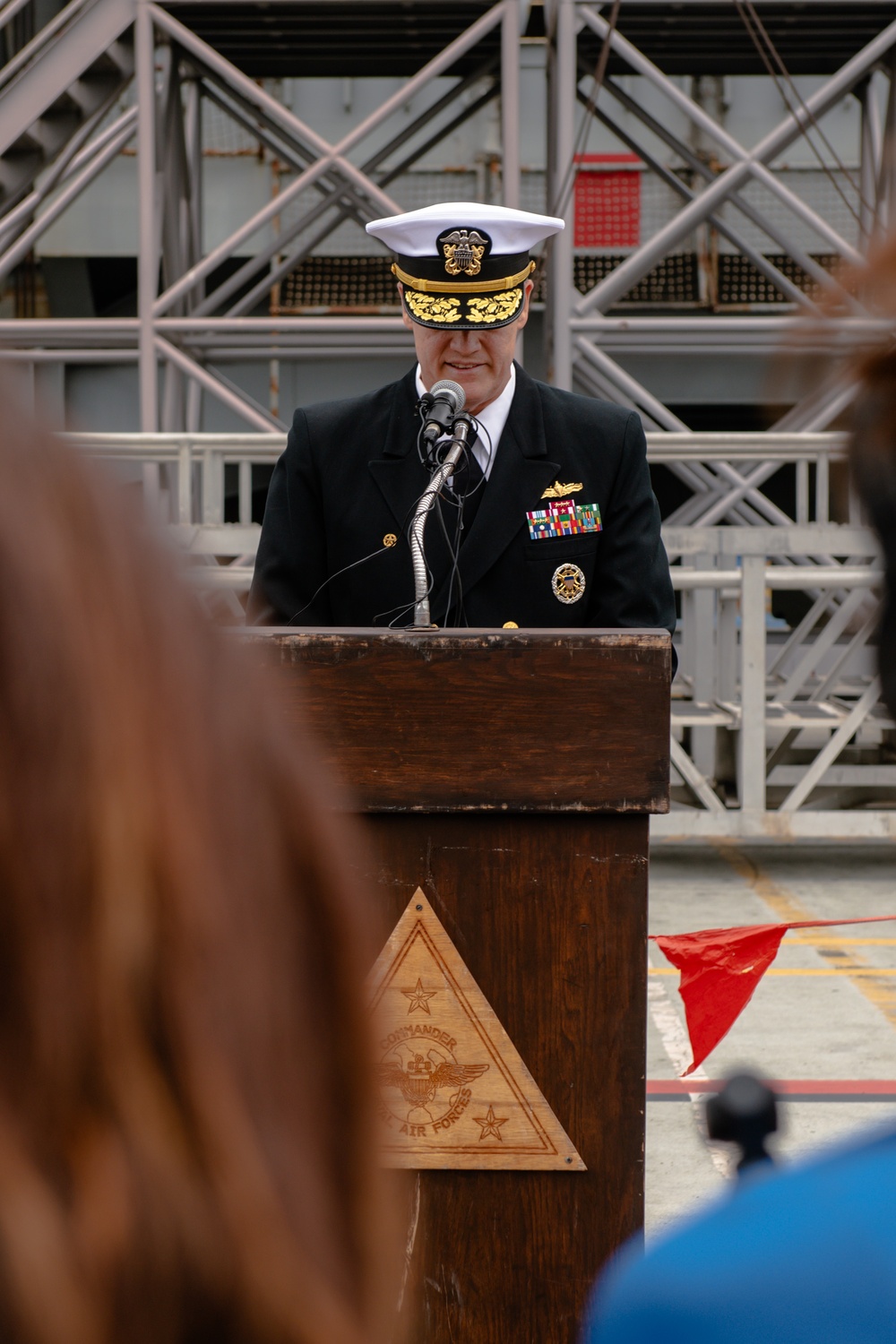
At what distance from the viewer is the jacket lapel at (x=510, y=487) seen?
113 inches

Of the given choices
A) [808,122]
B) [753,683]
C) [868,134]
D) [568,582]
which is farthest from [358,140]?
[568,582]

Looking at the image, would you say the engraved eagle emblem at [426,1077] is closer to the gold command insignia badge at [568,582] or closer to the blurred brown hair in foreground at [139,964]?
the gold command insignia badge at [568,582]

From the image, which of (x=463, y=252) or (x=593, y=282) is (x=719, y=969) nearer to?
(x=463, y=252)

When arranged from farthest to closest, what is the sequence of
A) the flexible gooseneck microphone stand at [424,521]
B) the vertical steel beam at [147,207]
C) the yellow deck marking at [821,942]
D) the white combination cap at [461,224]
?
the vertical steel beam at [147,207] → the yellow deck marking at [821,942] → the white combination cap at [461,224] → the flexible gooseneck microphone stand at [424,521]

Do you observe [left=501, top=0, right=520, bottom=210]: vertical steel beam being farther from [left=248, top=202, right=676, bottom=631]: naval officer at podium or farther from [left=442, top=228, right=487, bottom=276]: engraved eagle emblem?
[left=248, top=202, right=676, bottom=631]: naval officer at podium

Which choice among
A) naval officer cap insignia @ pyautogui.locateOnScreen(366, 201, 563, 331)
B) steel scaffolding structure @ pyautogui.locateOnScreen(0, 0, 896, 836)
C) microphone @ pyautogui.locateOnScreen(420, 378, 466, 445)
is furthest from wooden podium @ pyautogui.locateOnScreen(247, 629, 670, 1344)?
steel scaffolding structure @ pyautogui.locateOnScreen(0, 0, 896, 836)

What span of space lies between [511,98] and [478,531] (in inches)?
241

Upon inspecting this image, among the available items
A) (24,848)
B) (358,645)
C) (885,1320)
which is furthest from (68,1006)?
(358,645)

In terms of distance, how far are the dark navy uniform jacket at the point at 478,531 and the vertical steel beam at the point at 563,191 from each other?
5.38m

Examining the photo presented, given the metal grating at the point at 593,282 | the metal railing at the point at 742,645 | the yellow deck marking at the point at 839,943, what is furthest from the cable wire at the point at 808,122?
the metal grating at the point at 593,282

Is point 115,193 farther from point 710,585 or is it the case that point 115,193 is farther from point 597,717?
point 597,717

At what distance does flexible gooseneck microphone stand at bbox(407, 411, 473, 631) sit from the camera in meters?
2.16

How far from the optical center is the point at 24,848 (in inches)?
19.3

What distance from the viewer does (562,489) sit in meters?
2.92
